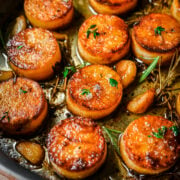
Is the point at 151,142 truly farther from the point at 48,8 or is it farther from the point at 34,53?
the point at 48,8

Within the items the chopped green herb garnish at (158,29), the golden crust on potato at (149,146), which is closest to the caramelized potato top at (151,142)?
the golden crust on potato at (149,146)

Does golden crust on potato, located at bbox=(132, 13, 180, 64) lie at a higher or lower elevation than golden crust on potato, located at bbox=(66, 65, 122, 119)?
higher

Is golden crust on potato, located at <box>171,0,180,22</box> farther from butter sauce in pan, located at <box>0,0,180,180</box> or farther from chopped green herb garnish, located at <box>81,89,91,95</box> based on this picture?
chopped green herb garnish, located at <box>81,89,91,95</box>

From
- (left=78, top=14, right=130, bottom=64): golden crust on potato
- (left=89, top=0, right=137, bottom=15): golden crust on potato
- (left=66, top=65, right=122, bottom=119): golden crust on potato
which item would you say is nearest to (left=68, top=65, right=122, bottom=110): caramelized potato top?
(left=66, top=65, right=122, bottom=119): golden crust on potato

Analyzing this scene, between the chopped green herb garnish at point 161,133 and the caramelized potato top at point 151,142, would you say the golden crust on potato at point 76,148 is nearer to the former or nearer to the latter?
the caramelized potato top at point 151,142

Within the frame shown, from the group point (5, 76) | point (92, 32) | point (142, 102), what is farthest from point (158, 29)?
point (5, 76)
